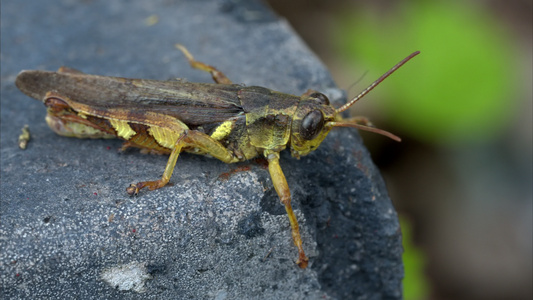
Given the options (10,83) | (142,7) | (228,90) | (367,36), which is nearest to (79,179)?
(228,90)

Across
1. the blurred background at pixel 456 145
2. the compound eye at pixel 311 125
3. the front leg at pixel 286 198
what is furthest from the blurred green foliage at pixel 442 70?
the front leg at pixel 286 198

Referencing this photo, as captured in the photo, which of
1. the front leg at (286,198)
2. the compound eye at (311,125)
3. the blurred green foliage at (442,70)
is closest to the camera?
the front leg at (286,198)

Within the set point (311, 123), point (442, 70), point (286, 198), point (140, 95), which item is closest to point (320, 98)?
point (311, 123)

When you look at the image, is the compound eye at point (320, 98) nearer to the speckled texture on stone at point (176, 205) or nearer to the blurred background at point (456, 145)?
the speckled texture on stone at point (176, 205)

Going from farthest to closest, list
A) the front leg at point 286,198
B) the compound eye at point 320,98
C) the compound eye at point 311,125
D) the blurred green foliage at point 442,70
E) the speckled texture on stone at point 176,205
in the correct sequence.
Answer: the blurred green foliage at point 442,70 → the compound eye at point 320,98 → the compound eye at point 311,125 → the front leg at point 286,198 → the speckled texture on stone at point 176,205

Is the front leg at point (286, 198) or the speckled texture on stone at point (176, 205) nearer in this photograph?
the speckled texture on stone at point (176, 205)
